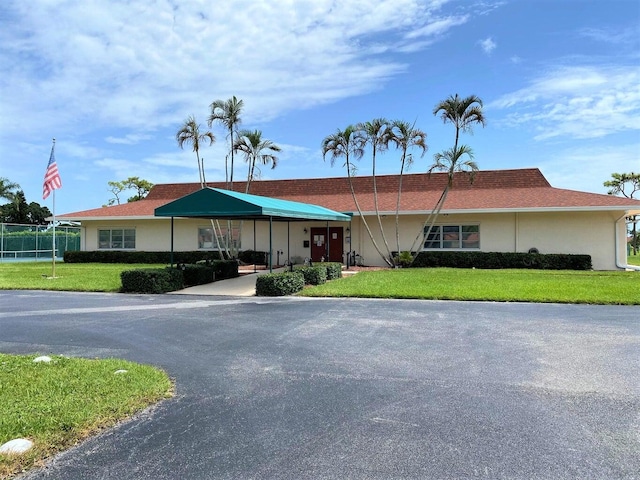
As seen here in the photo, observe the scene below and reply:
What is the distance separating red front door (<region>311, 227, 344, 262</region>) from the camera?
2402 centimetres

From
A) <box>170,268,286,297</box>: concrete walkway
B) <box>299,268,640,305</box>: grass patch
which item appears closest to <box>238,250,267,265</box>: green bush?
<box>170,268,286,297</box>: concrete walkway

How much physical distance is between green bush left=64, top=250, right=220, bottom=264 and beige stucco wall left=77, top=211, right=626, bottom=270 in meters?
1.13

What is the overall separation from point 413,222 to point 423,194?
101 inches

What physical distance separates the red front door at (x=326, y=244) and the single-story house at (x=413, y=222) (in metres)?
0.05

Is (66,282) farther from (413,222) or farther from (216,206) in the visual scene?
(413,222)

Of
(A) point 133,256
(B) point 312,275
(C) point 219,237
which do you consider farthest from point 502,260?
(A) point 133,256

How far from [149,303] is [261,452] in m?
8.96

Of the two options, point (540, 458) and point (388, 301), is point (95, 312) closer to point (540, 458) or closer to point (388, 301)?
point (388, 301)

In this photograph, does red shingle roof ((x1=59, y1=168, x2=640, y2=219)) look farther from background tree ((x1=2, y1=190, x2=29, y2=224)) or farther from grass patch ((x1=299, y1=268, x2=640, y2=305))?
background tree ((x1=2, y1=190, x2=29, y2=224))

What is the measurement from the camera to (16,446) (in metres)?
3.57

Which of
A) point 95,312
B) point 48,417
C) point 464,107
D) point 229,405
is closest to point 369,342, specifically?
point 229,405

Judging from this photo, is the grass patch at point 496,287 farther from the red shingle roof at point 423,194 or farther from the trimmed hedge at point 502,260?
the red shingle roof at point 423,194

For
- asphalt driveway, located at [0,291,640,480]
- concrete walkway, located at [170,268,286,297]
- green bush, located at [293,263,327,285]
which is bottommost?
asphalt driveway, located at [0,291,640,480]

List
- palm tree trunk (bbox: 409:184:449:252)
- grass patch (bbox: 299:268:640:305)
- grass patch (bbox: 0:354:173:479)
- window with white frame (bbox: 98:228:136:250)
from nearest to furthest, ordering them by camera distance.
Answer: grass patch (bbox: 0:354:173:479), grass patch (bbox: 299:268:640:305), palm tree trunk (bbox: 409:184:449:252), window with white frame (bbox: 98:228:136:250)
